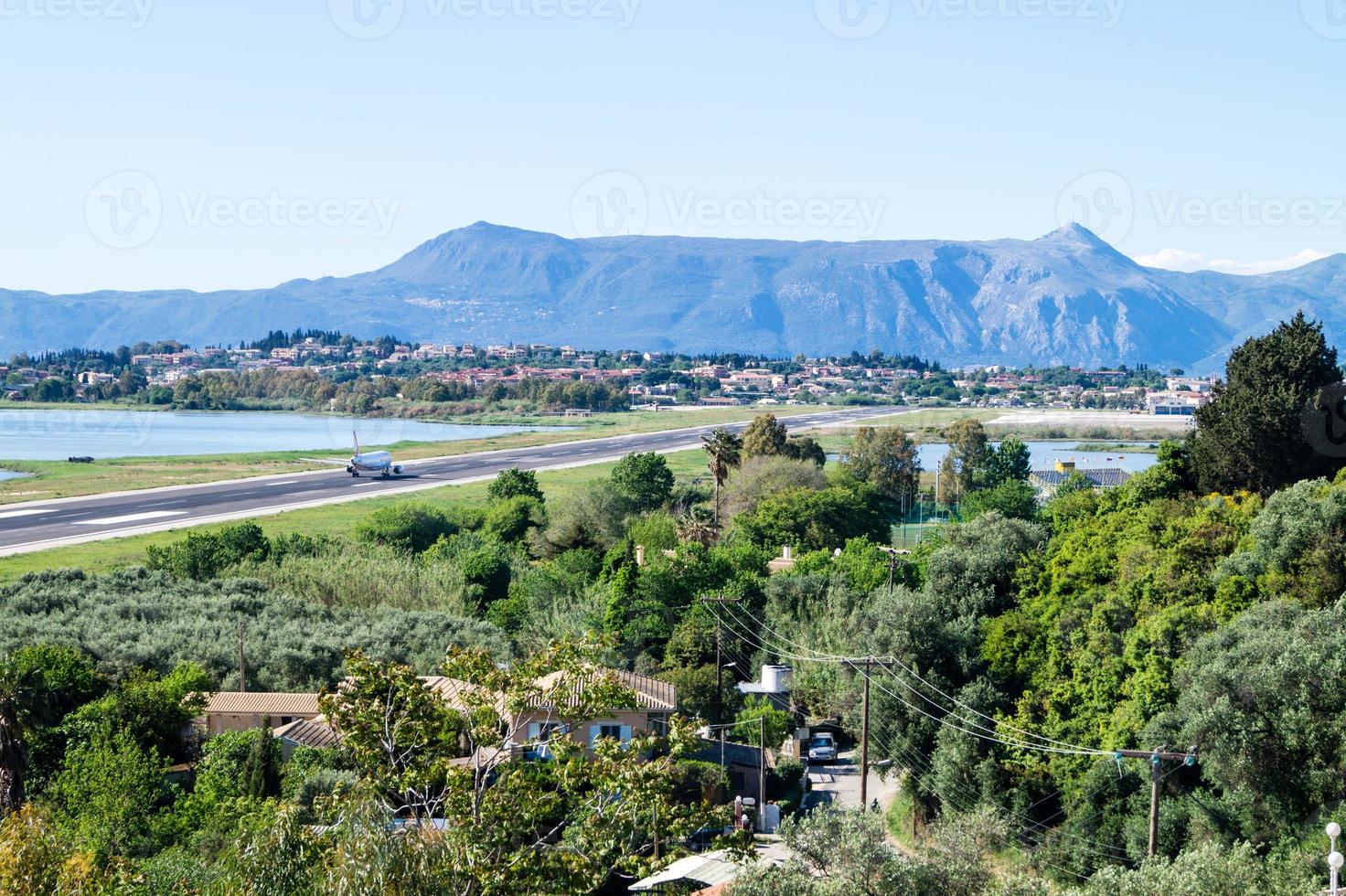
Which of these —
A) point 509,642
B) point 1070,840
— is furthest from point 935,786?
point 509,642

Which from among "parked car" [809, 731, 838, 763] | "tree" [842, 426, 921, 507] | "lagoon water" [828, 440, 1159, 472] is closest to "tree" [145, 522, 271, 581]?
"parked car" [809, 731, 838, 763]

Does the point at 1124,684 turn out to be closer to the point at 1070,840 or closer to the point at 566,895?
the point at 1070,840

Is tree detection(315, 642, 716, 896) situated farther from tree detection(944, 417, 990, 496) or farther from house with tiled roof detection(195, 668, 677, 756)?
tree detection(944, 417, 990, 496)

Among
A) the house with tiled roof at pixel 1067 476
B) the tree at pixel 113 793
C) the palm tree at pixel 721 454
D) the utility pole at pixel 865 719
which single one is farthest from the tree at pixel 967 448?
the tree at pixel 113 793

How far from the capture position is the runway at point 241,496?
230ft

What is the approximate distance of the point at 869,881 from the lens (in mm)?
17500

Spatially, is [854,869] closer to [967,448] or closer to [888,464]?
[888,464]

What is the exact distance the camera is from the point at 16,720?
84.2 ft

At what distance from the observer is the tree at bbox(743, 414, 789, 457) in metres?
86.9

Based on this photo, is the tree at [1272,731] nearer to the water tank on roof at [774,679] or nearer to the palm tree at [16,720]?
the water tank on roof at [774,679]

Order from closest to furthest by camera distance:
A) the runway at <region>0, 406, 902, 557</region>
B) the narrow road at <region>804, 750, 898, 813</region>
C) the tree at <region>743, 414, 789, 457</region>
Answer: the narrow road at <region>804, 750, 898, 813</region>, the runway at <region>0, 406, 902, 557</region>, the tree at <region>743, 414, 789, 457</region>

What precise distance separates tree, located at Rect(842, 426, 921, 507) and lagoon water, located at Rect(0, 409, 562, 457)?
65.1 meters

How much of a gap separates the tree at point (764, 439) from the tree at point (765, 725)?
47701 millimetres

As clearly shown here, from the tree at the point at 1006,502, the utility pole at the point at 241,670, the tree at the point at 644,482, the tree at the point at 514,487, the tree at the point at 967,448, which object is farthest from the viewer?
the tree at the point at 967,448
